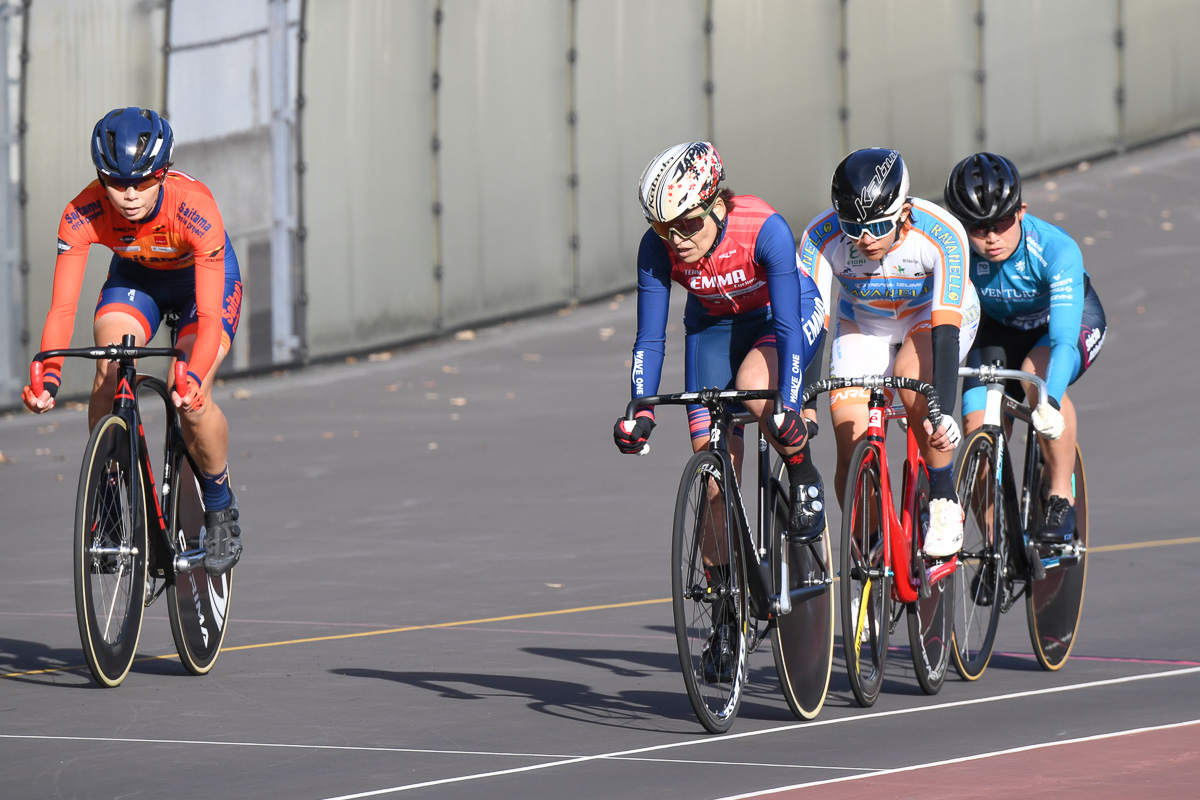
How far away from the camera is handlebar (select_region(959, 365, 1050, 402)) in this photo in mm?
6957

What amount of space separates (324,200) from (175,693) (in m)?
12.2

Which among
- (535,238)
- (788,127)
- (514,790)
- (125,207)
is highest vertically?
(788,127)

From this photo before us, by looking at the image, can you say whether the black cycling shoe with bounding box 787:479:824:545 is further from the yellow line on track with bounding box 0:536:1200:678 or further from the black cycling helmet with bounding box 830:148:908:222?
the yellow line on track with bounding box 0:536:1200:678

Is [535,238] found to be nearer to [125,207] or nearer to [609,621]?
[609,621]

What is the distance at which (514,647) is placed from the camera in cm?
762

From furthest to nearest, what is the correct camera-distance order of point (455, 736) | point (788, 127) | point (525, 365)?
point (788, 127) < point (525, 365) < point (455, 736)

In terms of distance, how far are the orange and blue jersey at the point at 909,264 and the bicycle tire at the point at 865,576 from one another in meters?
0.64

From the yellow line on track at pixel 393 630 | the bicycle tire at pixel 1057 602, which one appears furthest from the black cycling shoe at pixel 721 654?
the yellow line on track at pixel 393 630

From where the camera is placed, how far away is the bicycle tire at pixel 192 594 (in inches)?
273

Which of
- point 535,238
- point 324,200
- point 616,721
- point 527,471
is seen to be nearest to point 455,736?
point 616,721

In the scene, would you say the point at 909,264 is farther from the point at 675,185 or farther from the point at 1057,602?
the point at 1057,602

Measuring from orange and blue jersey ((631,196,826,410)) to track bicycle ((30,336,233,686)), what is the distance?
1770mm

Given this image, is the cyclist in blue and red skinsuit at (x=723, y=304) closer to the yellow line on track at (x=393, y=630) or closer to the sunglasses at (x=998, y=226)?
the sunglasses at (x=998, y=226)

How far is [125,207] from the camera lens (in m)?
6.69
